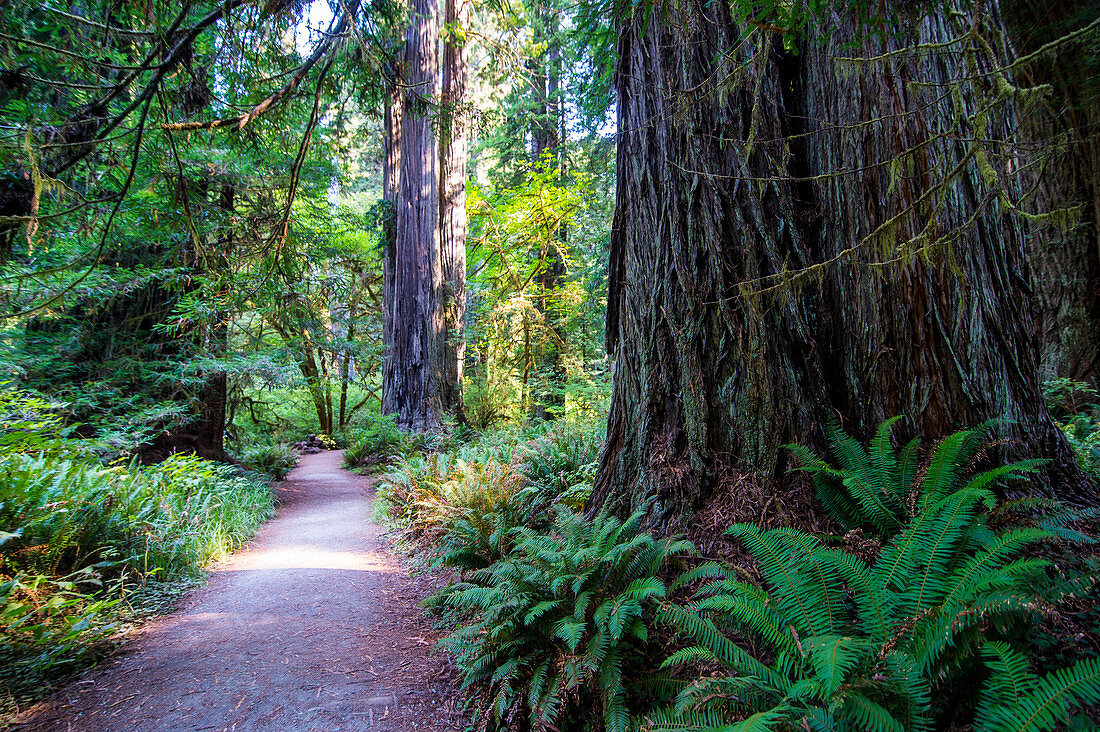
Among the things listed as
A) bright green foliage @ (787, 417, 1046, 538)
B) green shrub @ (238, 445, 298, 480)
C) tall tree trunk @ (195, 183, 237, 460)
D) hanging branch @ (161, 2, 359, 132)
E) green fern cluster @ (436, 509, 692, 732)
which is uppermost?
hanging branch @ (161, 2, 359, 132)

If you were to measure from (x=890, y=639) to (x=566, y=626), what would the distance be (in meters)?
1.36

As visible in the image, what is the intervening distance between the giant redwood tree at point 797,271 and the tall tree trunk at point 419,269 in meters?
7.67

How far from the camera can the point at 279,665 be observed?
3117 millimetres

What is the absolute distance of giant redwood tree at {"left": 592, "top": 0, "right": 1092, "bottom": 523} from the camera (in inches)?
114

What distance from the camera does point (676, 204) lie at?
336 centimetres

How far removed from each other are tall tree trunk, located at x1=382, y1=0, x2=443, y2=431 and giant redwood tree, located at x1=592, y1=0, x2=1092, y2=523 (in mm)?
7673

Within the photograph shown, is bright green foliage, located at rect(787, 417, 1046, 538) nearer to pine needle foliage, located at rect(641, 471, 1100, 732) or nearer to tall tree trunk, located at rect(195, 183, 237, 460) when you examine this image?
pine needle foliage, located at rect(641, 471, 1100, 732)

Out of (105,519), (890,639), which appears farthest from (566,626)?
(105,519)

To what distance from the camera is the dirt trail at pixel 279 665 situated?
265cm

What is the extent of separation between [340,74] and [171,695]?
19.0ft

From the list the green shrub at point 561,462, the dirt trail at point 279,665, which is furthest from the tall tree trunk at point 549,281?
the dirt trail at point 279,665

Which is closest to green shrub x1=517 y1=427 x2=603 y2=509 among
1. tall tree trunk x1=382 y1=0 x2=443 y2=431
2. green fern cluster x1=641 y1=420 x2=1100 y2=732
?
green fern cluster x1=641 y1=420 x2=1100 y2=732

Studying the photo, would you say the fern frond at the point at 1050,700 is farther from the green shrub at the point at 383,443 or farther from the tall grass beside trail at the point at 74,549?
the green shrub at the point at 383,443

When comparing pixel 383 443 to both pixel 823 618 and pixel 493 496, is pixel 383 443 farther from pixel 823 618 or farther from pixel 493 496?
pixel 823 618
